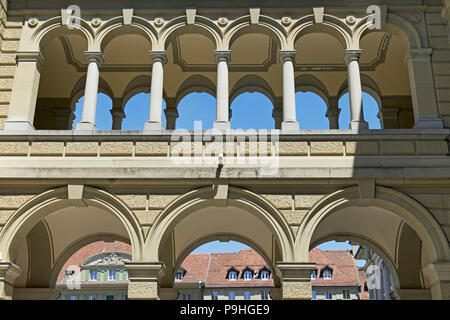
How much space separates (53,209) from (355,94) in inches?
305

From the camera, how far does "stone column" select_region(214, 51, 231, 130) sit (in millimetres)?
13906

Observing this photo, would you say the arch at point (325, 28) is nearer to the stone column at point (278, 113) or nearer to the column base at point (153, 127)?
the stone column at point (278, 113)

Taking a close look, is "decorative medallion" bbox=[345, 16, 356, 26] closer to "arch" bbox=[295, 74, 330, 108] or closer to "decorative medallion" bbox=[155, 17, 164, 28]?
"arch" bbox=[295, 74, 330, 108]

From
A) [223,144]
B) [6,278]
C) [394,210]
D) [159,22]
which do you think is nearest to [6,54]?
[159,22]

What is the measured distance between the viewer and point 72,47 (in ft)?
55.0

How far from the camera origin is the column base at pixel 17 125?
45.2ft

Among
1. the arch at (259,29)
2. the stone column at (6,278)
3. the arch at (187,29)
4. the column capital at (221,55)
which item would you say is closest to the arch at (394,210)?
the arch at (259,29)

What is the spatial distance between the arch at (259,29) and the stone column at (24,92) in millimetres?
4910

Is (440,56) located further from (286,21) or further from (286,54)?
(286,21)

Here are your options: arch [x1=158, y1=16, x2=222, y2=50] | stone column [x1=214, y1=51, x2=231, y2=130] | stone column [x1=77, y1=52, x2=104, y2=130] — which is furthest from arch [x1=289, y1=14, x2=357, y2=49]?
stone column [x1=77, y1=52, x2=104, y2=130]

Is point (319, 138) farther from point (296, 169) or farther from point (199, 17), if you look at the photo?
point (199, 17)

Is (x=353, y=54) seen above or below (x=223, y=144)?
above

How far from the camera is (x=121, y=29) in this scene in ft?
49.0
